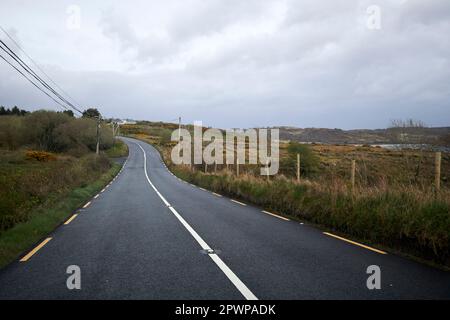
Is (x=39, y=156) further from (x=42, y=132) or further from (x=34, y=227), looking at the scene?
(x=34, y=227)

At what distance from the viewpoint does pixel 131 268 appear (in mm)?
5676

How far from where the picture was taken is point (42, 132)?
174 ft

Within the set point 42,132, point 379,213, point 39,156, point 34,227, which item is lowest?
point 39,156

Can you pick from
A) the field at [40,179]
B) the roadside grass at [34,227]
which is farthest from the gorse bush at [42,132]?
the roadside grass at [34,227]

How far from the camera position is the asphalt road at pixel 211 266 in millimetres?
4625

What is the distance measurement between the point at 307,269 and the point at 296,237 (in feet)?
8.20

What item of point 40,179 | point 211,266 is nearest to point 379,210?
point 211,266

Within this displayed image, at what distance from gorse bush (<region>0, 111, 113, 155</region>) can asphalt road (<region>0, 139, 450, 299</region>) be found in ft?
155

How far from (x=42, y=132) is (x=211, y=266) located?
2167 inches

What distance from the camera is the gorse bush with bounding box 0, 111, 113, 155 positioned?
5218 cm

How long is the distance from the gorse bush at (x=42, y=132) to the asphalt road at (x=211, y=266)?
4711 cm

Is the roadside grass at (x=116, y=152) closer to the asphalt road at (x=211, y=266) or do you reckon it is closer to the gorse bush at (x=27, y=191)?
the gorse bush at (x=27, y=191)
